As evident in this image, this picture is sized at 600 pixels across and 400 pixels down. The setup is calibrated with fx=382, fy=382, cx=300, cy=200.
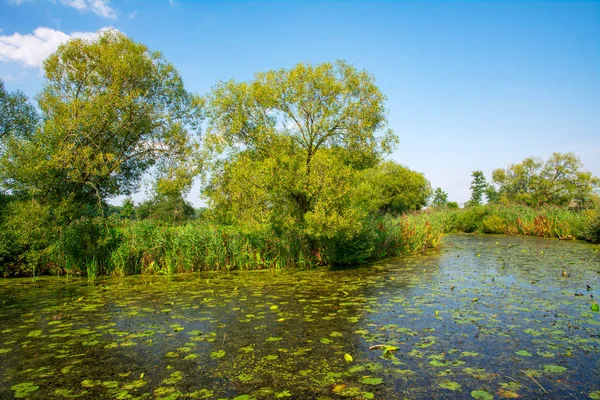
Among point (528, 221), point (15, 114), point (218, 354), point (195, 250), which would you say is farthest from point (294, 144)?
point (528, 221)

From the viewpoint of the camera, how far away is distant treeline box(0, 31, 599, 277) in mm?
14383

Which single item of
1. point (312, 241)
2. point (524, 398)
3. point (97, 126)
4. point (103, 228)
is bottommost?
point (524, 398)

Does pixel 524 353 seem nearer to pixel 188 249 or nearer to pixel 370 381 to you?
pixel 370 381

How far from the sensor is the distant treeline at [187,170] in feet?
47.2

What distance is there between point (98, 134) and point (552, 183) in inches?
2175

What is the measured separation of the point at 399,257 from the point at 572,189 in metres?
44.7

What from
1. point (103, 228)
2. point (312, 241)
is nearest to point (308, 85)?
point (312, 241)

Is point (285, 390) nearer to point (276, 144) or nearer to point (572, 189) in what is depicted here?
point (276, 144)

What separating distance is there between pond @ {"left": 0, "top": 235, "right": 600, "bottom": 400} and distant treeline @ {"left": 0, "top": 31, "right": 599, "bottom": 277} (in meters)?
3.16

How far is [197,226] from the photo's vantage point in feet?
51.4

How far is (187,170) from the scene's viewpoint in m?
21.0

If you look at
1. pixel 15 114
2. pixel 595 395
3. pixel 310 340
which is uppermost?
pixel 15 114

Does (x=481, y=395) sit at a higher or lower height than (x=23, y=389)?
lower

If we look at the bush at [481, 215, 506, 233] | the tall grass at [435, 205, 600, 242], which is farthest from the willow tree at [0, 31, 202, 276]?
the bush at [481, 215, 506, 233]
